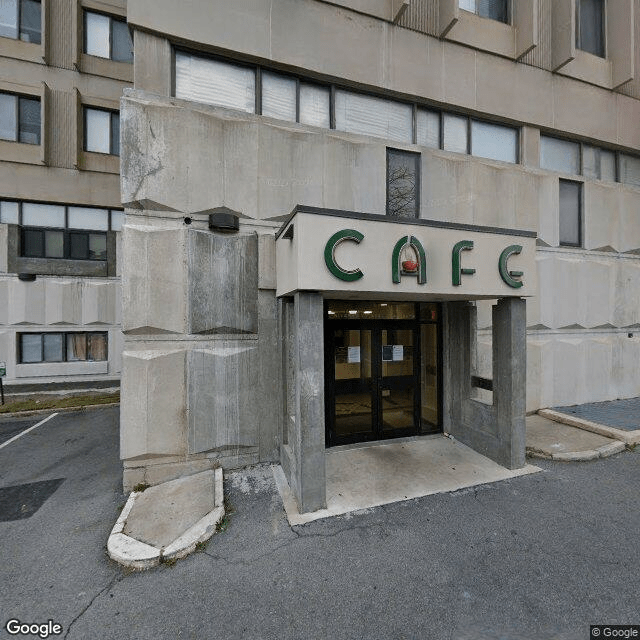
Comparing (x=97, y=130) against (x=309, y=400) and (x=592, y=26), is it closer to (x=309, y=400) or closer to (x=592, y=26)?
(x=309, y=400)

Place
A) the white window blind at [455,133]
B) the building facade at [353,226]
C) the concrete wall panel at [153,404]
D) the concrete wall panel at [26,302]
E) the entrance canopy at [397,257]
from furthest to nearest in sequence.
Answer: the concrete wall panel at [26,302], the white window blind at [455,133], the concrete wall panel at [153,404], the building facade at [353,226], the entrance canopy at [397,257]

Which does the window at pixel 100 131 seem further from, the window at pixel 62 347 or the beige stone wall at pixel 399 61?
the beige stone wall at pixel 399 61

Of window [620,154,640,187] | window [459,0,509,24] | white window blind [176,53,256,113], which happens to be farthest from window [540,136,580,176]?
white window blind [176,53,256,113]

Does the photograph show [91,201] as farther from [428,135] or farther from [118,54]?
[428,135]

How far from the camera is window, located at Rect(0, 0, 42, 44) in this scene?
41.6 feet

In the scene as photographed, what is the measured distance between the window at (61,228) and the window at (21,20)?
6680 millimetres

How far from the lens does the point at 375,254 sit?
4.64 metres

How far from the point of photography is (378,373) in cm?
693

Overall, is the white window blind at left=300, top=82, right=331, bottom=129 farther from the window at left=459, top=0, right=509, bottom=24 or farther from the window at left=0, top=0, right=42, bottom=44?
the window at left=0, top=0, right=42, bottom=44

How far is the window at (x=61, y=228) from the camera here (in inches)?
527

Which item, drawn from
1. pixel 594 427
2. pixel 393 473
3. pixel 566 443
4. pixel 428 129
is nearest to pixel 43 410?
pixel 393 473

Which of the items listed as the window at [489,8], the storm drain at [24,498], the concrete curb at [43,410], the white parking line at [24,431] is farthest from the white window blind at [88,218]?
the window at [489,8]

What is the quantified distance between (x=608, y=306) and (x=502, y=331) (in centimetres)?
647

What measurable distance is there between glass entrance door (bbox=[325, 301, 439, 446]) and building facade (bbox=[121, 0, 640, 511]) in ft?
0.16
